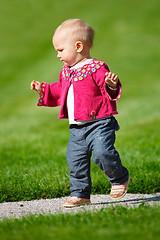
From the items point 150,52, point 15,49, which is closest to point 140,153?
point 150,52

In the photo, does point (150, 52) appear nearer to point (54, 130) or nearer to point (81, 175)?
point (54, 130)

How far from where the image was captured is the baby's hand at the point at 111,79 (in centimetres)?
392

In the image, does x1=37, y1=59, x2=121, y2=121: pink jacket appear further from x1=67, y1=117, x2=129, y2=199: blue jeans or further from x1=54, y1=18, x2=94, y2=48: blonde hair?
x1=54, y1=18, x2=94, y2=48: blonde hair

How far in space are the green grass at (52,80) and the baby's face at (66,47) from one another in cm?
153

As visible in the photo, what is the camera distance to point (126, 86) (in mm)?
17688

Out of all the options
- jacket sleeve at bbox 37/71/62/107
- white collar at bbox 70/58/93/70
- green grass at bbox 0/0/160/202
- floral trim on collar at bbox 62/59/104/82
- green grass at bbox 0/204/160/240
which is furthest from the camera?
green grass at bbox 0/0/160/202

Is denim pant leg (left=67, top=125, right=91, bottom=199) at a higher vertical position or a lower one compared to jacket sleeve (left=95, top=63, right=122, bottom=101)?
lower

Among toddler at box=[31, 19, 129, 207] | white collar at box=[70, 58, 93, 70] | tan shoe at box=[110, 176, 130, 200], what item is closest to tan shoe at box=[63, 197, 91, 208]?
toddler at box=[31, 19, 129, 207]

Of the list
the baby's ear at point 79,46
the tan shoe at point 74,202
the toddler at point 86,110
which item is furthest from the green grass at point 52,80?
the baby's ear at point 79,46

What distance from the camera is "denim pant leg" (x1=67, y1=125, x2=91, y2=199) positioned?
13.8 ft

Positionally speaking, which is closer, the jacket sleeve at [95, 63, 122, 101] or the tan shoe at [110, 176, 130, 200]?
the jacket sleeve at [95, 63, 122, 101]

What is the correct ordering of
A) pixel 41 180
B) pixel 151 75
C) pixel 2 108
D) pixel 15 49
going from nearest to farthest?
1. pixel 41 180
2. pixel 2 108
3. pixel 151 75
4. pixel 15 49

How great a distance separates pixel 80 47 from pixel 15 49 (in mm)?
23575

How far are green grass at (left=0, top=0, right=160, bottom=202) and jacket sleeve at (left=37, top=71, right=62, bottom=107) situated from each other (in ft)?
3.32
